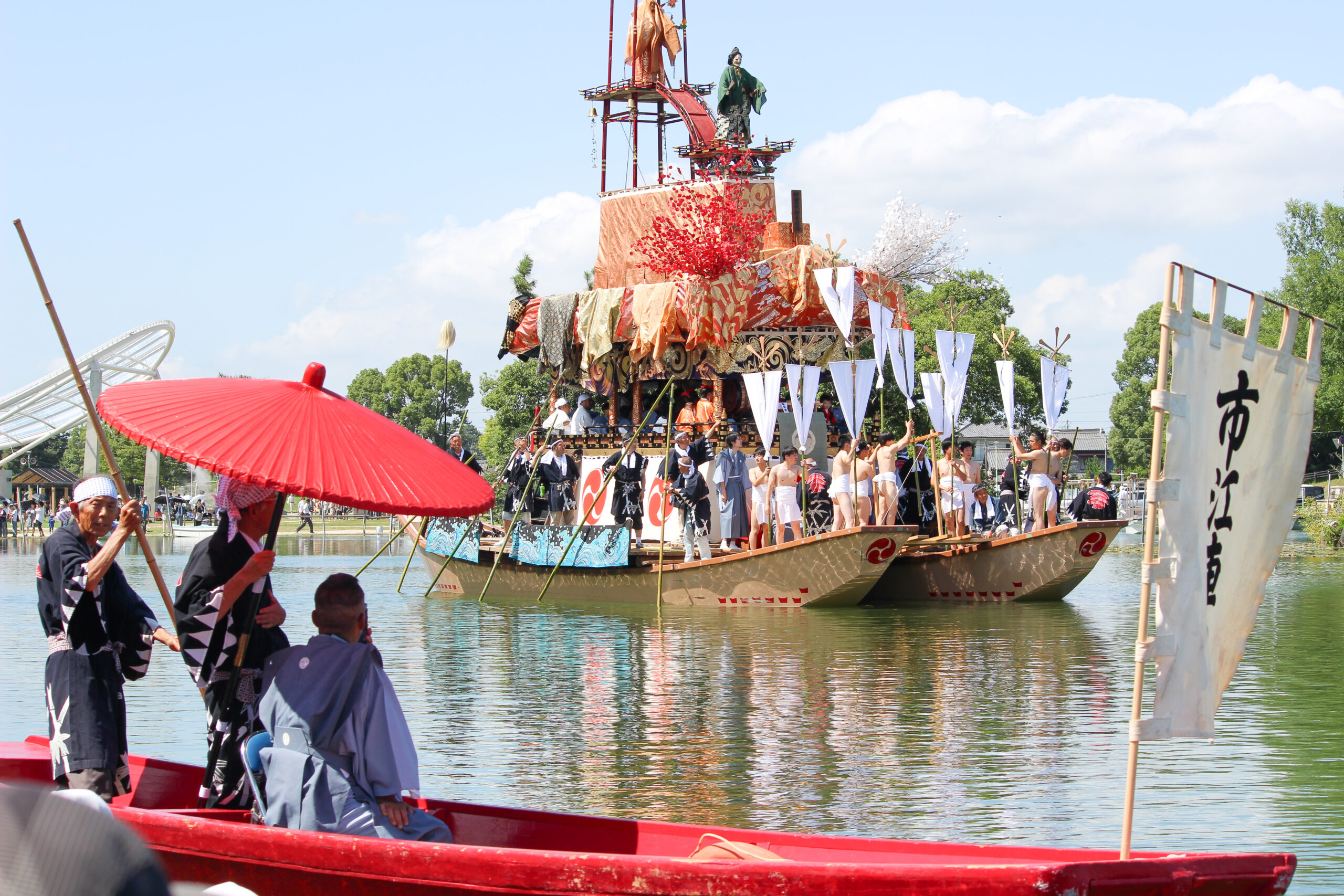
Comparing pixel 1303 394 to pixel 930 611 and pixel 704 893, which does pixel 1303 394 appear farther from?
pixel 930 611

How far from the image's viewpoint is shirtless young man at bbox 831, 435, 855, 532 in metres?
19.4

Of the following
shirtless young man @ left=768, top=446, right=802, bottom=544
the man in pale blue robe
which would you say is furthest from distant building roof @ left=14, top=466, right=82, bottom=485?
the man in pale blue robe

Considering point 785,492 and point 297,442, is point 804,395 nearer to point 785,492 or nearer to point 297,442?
point 785,492

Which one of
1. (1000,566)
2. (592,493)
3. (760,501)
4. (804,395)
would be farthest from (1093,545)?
(592,493)

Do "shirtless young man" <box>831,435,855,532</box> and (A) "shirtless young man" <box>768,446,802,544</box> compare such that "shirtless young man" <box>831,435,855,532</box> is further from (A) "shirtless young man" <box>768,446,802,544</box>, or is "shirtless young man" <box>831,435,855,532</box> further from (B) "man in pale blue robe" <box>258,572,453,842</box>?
(B) "man in pale blue robe" <box>258,572,453,842</box>

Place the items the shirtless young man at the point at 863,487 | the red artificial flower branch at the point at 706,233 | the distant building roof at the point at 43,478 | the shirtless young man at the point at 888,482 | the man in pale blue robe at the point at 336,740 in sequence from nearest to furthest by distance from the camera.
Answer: the man in pale blue robe at the point at 336,740 → the shirtless young man at the point at 863,487 → the shirtless young man at the point at 888,482 → the red artificial flower branch at the point at 706,233 → the distant building roof at the point at 43,478

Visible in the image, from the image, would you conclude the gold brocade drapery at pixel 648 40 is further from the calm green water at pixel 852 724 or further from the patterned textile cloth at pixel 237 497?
the patterned textile cloth at pixel 237 497

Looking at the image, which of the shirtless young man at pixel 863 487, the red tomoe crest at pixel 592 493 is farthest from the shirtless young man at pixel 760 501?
the red tomoe crest at pixel 592 493

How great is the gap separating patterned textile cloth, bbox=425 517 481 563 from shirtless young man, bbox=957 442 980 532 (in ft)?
26.4

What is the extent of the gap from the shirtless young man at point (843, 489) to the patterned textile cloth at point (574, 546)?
10.4 feet

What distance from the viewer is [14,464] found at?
80750 mm

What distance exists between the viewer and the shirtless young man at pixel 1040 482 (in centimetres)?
1977

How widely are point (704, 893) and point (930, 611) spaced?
15.5 metres

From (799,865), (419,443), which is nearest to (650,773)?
(419,443)
